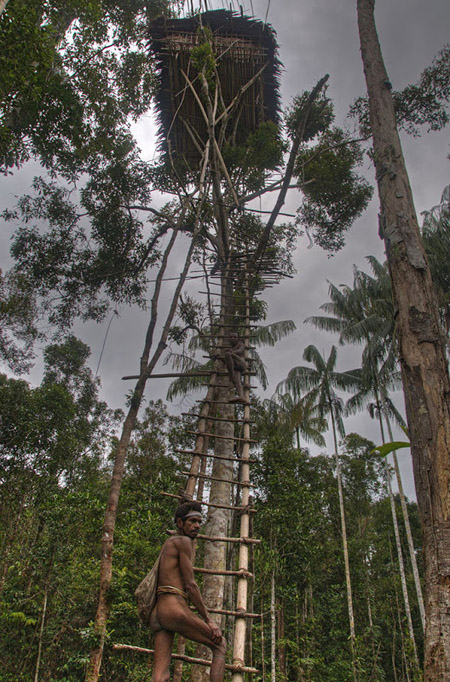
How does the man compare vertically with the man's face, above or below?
above

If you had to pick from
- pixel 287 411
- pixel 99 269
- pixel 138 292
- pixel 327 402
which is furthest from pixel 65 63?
pixel 327 402

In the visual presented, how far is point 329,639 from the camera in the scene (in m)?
13.8

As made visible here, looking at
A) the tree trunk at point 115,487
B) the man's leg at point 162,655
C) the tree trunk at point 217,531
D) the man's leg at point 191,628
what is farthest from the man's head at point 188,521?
the tree trunk at point 115,487

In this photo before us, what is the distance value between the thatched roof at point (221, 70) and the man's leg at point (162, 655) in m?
11.8

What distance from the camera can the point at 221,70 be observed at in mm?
11789

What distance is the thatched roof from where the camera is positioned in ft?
37.8

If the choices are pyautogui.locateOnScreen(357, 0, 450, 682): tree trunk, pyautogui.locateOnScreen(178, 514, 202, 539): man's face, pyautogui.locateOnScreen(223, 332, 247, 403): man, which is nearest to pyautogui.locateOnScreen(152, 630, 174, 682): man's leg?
pyautogui.locateOnScreen(178, 514, 202, 539): man's face

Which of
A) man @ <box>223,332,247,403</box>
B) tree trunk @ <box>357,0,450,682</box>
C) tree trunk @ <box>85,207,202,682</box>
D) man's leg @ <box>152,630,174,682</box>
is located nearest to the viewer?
tree trunk @ <box>357,0,450,682</box>

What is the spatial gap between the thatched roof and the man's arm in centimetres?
1140

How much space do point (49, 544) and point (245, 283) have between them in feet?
21.8

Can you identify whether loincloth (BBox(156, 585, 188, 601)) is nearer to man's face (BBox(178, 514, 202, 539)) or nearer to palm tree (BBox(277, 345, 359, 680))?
man's face (BBox(178, 514, 202, 539))

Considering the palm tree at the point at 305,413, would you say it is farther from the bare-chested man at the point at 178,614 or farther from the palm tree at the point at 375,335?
the bare-chested man at the point at 178,614

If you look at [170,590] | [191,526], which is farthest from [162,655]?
[191,526]

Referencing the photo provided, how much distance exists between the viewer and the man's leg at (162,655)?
2355 mm
